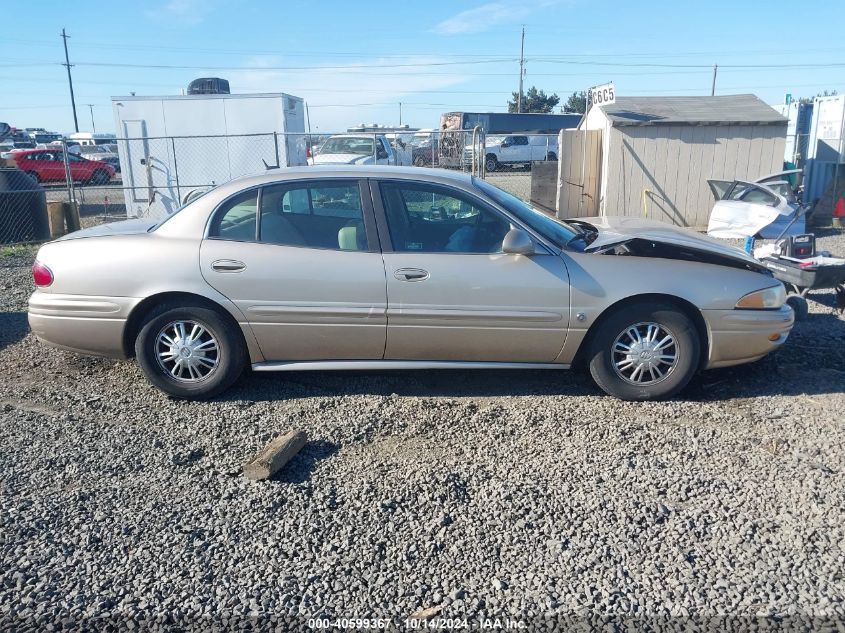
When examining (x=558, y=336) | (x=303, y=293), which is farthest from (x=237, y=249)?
(x=558, y=336)

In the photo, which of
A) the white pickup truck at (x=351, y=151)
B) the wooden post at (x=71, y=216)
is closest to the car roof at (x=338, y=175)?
Answer: the wooden post at (x=71, y=216)

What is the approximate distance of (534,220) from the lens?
4.97 metres

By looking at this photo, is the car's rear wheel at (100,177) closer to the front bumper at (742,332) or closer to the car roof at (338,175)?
the car roof at (338,175)

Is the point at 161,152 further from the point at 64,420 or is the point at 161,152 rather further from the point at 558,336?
the point at 558,336

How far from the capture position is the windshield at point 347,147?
1970 centimetres

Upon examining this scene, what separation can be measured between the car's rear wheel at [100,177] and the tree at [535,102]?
1668 inches

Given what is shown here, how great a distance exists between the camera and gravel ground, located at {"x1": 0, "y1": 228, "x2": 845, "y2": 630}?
2865mm

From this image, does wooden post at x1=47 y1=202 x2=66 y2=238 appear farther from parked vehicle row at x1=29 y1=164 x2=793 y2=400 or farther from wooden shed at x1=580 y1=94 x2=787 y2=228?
wooden shed at x1=580 y1=94 x2=787 y2=228

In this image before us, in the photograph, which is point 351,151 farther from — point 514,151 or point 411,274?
point 514,151

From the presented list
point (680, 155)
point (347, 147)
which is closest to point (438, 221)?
point (680, 155)

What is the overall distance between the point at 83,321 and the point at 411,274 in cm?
228

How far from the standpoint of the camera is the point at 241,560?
3121mm

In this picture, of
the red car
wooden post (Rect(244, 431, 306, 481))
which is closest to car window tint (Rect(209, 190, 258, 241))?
wooden post (Rect(244, 431, 306, 481))

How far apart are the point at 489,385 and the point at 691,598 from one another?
248cm
